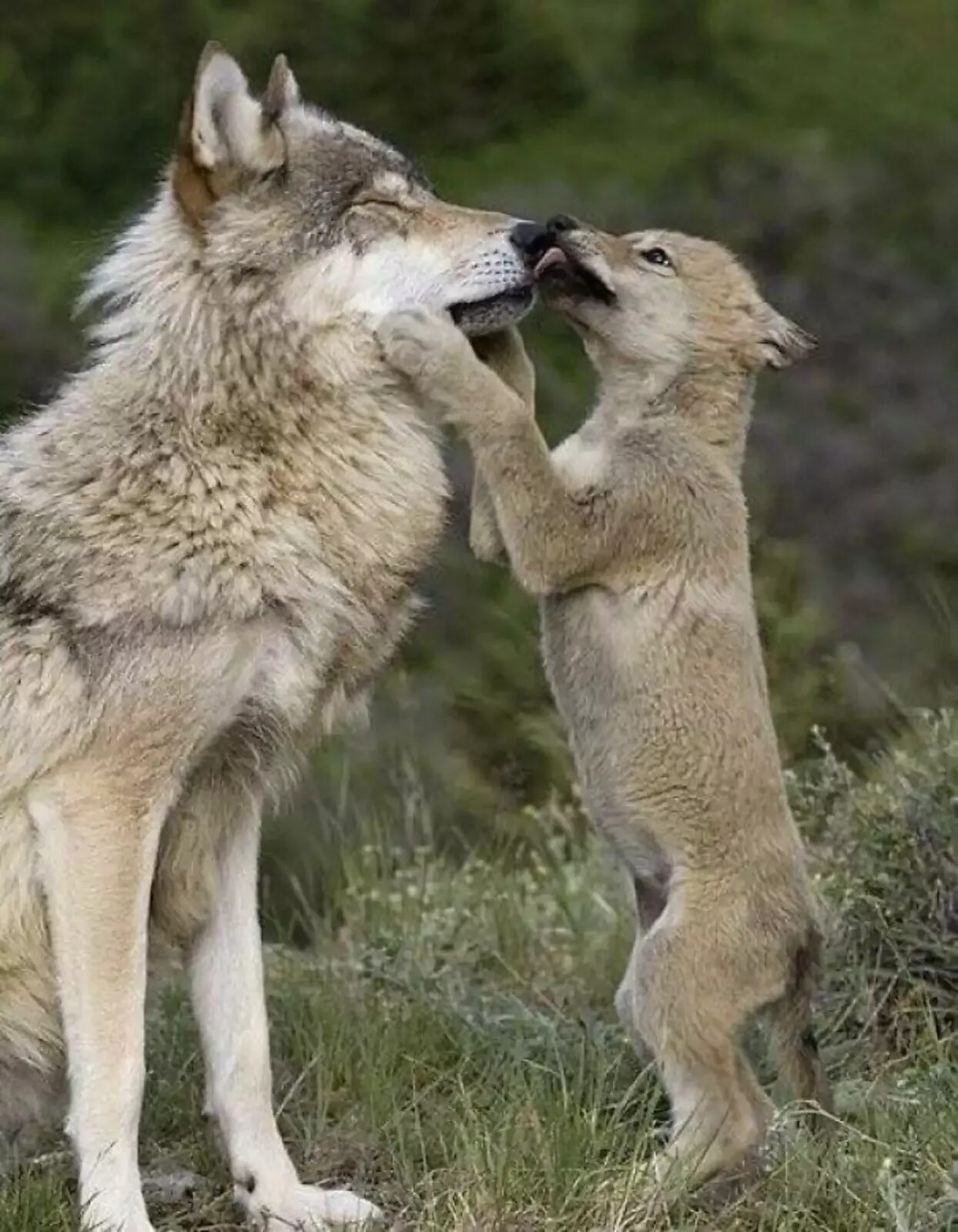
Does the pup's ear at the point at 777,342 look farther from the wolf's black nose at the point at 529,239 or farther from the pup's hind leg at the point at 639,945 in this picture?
the pup's hind leg at the point at 639,945

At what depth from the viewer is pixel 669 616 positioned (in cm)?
529

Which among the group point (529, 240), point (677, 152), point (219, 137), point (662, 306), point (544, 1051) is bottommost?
point (677, 152)

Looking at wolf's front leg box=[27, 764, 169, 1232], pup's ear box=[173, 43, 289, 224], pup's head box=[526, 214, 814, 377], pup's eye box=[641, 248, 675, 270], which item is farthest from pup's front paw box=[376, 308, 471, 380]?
wolf's front leg box=[27, 764, 169, 1232]

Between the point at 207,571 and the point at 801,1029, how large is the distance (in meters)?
1.64

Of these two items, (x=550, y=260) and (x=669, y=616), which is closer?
(x=669, y=616)

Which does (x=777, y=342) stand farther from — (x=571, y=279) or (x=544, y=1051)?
(x=544, y=1051)

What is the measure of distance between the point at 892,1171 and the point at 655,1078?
77cm

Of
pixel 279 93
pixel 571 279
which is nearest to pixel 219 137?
pixel 279 93

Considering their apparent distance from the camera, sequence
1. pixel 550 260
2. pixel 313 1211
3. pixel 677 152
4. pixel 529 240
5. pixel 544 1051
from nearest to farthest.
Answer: pixel 313 1211 → pixel 529 240 → pixel 550 260 → pixel 544 1051 → pixel 677 152

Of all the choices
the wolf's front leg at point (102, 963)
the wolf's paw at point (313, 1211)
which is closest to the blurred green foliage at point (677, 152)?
the wolf's paw at point (313, 1211)

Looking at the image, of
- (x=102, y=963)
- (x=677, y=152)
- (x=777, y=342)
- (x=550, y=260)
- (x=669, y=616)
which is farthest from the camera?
(x=677, y=152)

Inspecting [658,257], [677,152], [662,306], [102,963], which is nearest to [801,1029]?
[102,963]

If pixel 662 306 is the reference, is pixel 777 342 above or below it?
below

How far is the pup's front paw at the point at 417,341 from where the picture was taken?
5.03m
